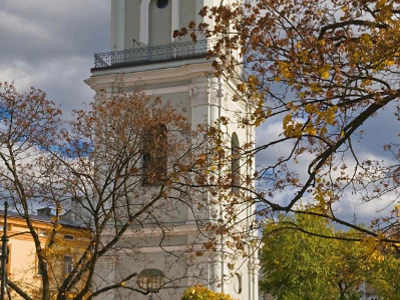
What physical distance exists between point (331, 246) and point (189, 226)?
1366cm

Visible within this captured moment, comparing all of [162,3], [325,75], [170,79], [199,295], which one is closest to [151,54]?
[170,79]

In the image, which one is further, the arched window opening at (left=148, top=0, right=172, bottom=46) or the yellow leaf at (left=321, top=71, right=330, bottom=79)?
the arched window opening at (left=148, top=0, right=172, bottom=46)

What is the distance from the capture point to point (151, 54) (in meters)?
27.5

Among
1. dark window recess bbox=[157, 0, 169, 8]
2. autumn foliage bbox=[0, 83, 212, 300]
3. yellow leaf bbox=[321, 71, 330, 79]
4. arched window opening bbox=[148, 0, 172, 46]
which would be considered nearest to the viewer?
yellow leaf bbox=[321, 71, 330, 79]

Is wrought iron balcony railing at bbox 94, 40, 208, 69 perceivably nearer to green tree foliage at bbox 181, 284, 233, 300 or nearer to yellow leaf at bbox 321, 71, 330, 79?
green tree foliage at bbox 181, 284, 233, 300

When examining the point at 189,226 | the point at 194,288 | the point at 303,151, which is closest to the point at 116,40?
the point at 189,226

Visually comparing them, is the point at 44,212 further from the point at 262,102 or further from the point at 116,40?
the point at 262,102

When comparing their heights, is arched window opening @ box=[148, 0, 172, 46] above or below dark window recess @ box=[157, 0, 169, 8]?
below

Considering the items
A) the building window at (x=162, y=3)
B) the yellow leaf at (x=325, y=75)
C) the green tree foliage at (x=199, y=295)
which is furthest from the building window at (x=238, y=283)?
the yellow leaf at (x=325, y=75)

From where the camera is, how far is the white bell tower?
84.2 feet

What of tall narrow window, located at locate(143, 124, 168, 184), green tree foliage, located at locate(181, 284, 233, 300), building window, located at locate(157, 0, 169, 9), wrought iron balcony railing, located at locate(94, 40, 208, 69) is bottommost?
green tree foliage, located at locate(181, 284, 233, 300)

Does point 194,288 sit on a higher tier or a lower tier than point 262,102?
lower

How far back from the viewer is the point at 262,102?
31.9 ft

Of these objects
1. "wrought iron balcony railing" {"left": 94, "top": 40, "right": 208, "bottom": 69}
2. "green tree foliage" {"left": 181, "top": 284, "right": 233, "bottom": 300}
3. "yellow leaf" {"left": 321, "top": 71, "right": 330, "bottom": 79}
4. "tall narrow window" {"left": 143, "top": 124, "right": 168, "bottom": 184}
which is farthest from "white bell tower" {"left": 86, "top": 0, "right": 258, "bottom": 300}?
"yellow leaf" {"left": 321, "top": 71, "right": 330, "bottom": 79}
